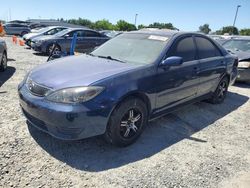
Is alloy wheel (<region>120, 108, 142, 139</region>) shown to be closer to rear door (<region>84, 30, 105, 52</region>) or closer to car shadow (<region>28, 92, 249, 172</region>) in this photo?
car shadow (<region>28, 92, 249, 172</region>)

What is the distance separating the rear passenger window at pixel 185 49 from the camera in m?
4.37

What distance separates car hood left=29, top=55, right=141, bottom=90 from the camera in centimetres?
331

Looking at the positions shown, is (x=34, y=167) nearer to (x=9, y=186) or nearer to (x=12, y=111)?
(x=9, y=186)

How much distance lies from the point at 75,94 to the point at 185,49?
240 cm

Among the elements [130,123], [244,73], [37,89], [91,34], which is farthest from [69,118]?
[91,34]

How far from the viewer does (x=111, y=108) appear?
3.29 m

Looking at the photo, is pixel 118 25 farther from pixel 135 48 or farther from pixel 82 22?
pixel 135 48

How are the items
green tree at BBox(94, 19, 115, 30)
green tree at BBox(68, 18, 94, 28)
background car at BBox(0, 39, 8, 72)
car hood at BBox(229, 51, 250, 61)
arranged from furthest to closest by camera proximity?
green tree at BBox(68, 18, 94, 28) < green tree at BBox(94, 19, 115, 30) < car hood at BBox(229, 51, 250, 61) < background car at BBox(0, 39, 8, 72)

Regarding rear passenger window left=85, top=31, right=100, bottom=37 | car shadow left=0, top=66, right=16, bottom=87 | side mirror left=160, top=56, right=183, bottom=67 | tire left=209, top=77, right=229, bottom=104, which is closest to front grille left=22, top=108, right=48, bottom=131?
side mirror left=160, top=56, right=183, bottom=67

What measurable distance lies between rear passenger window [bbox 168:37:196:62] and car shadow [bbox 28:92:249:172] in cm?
120

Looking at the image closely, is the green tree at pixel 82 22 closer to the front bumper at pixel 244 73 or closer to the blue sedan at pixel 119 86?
the front bumper at pixel 244 73

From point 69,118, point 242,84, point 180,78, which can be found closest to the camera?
point 69,118

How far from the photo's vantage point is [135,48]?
4402mm

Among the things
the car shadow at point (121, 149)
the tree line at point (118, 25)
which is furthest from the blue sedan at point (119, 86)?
the tree line at point (118, 25)
